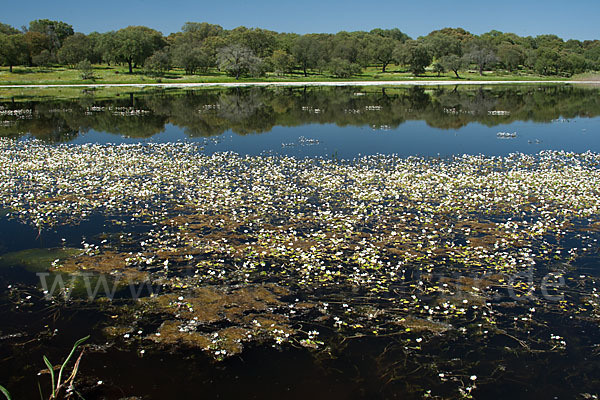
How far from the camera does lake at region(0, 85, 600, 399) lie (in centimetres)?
827

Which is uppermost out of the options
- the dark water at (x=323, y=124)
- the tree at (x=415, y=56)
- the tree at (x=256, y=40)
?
the tree at (x=256, y=40)

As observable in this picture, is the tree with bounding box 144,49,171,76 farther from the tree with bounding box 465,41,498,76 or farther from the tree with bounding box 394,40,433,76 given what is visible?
the tree with bounding box 465,41,498,76

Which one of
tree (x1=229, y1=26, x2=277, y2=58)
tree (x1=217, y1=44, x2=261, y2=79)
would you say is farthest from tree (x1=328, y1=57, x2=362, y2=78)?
tree (x1=229, y1=26, x2=277, y2=58)

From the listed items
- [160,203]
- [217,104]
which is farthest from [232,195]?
[217,104]

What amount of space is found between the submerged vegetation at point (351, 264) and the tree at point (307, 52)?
121 m

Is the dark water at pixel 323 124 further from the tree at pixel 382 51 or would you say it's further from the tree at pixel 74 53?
the tree at pixel 382 51

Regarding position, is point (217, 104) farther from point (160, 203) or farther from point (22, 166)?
point (160, 203)

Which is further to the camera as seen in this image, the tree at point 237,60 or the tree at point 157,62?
the tree at point 157,62

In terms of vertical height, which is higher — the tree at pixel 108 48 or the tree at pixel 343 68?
the tree at pixel 108 48

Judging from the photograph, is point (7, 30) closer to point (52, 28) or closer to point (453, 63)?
point (52, 28)

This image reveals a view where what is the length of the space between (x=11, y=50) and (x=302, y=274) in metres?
127

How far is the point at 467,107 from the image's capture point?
53.6 metres

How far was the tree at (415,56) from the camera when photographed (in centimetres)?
12644

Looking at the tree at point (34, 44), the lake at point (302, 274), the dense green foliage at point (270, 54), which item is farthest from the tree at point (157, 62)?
the lake at point (302, 274)
